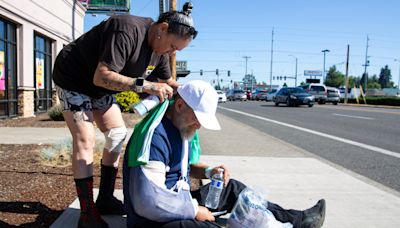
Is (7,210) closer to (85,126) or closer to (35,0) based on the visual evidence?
(85,126)

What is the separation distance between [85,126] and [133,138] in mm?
699

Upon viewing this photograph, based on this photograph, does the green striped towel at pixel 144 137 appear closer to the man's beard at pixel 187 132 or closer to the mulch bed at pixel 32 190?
the man's beard at pixel 187 132

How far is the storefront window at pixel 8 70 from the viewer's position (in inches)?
470

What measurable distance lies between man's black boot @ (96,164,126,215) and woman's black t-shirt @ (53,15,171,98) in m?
0.67

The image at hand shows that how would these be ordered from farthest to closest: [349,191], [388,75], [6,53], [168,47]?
[388,75] < [6,53] < [349,191] < [168,47]

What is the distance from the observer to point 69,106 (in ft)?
10.1

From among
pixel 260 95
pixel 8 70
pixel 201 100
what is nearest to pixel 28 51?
pixel 8 70

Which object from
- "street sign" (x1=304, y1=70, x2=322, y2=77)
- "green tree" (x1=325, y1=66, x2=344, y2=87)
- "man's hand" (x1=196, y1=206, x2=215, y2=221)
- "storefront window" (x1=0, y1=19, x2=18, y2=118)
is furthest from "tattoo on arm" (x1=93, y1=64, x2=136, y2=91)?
"green tree" (x1=325, y1=66, x2=344, y2=87)

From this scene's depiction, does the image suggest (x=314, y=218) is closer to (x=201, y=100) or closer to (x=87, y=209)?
(x=201, y=100)

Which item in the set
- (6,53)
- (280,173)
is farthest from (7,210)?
(6,53)

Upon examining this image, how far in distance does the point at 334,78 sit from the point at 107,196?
429ft

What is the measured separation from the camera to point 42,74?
1591cm

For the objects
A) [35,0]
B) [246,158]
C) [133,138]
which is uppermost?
[35,0]

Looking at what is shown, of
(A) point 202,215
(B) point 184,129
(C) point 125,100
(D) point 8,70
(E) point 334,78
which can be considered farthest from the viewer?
(E) point 334,78
